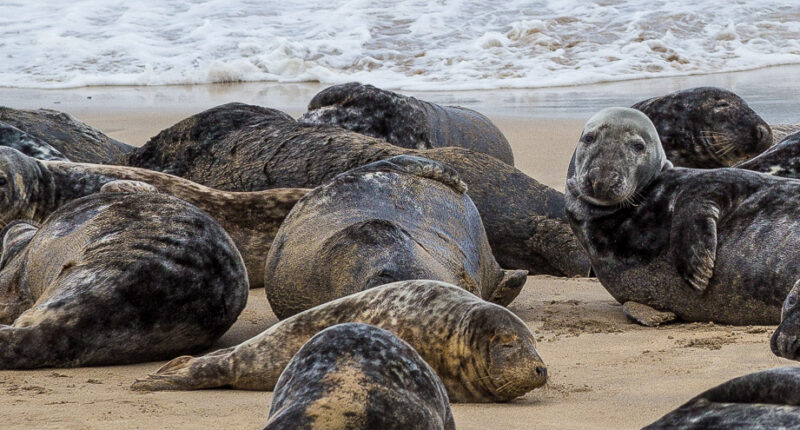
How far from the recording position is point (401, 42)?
20.0m

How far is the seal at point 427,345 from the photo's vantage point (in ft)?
12.4

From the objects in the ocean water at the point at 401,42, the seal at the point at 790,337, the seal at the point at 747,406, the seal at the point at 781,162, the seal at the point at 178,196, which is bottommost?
the ocean water at the point at 401,42

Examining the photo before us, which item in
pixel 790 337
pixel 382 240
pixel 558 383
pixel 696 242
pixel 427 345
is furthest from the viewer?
pixel 696 242

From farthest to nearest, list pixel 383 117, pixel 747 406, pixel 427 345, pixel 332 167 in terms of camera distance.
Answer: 1. pixel 383 117
2. pixel 332 167
3. pixel 427 345
4. pixel 747 406

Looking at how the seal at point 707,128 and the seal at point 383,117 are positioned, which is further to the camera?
the seal at point 383,117

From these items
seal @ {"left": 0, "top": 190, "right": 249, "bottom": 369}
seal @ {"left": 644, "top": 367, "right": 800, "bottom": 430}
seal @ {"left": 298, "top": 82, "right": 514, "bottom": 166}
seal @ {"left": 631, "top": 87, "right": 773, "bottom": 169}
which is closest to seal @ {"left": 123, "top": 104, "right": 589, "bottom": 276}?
seal @ {"left": 298, "top": 82, "right": 514, "bottom": 166}

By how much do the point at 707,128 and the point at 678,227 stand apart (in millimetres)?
2497

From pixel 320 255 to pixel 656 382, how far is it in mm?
A: 1712

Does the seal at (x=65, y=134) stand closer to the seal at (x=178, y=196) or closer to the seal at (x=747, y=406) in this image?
the seal at (x=178, y=196)

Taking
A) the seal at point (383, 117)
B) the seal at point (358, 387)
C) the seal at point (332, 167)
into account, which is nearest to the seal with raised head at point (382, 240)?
the seal at point (332, 167)

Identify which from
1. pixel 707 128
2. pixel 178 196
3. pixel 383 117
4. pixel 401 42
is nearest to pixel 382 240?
pixel 178 196

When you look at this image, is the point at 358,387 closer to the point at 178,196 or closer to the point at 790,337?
the point at 790,337

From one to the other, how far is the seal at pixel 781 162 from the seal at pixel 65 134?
4.64 metres

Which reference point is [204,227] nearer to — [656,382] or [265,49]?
[656,382]
